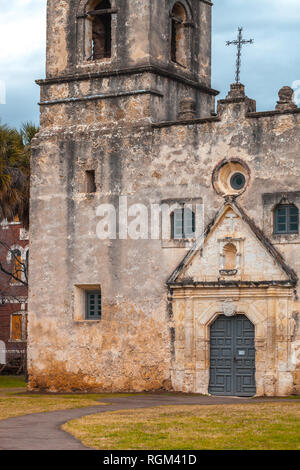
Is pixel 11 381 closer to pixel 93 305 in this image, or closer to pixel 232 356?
pixel 93 305

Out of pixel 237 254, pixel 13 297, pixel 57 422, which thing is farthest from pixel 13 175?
pixel 57 422

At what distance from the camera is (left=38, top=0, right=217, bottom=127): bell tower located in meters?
27.8

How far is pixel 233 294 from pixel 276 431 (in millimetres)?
9764

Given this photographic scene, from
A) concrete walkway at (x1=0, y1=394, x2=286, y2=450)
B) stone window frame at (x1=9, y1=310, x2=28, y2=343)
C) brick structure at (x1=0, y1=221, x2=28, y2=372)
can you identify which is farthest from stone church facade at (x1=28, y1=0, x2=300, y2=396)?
brick structure at (x1=0, y1=221, x2=28, y2=372)

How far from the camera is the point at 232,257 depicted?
26.0 m

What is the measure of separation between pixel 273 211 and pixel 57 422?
9.37 meters

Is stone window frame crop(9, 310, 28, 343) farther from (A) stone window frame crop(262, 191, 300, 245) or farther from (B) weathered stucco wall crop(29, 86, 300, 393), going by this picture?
(A) stone window frame crop(262, 191, 300, 245)

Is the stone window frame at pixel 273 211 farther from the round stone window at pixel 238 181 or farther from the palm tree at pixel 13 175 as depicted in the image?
the palm tree at pixel 13 175

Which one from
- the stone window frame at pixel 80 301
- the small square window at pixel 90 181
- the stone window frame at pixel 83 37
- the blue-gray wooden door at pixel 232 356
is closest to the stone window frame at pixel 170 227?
the blue-gray wooden door at pixel 232 356

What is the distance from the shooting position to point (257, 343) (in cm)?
2531

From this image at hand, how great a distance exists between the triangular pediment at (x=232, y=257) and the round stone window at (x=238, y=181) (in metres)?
0.53

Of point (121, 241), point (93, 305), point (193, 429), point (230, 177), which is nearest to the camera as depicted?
point (193, 429)
